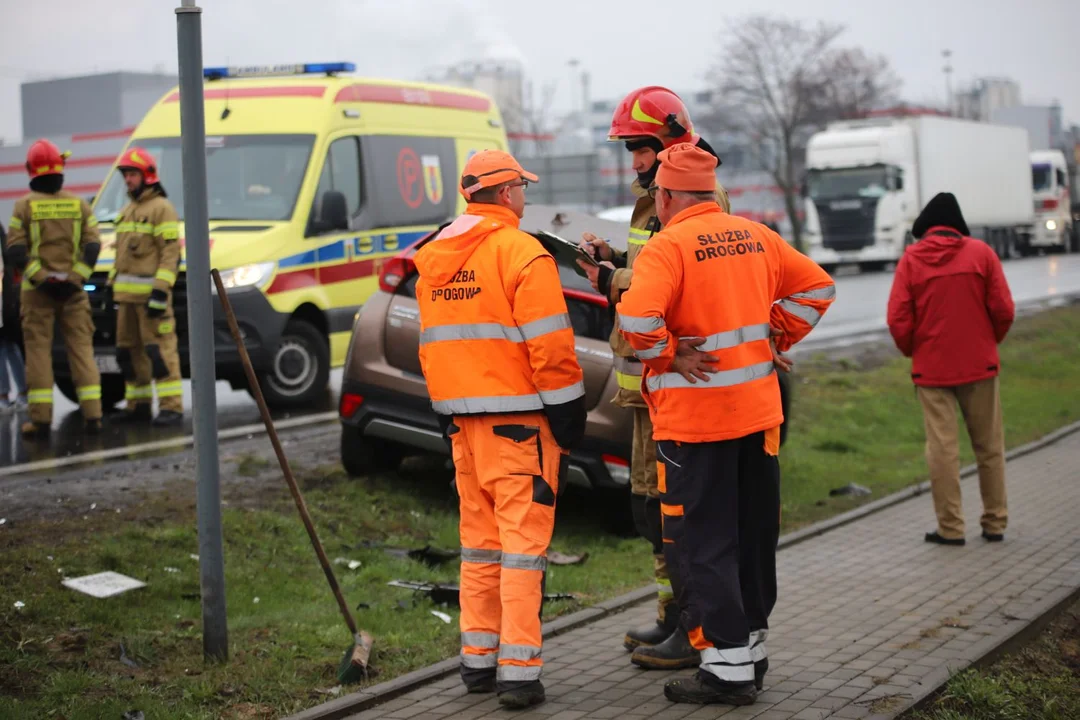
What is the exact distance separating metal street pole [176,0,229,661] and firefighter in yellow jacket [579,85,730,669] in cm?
152

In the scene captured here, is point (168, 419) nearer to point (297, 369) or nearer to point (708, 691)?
point (297, 369)

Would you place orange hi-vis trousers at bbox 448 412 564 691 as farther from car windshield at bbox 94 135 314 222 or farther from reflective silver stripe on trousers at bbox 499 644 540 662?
car windshield at bbox 94 135 314 222

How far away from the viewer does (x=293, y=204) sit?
1213 centimetres

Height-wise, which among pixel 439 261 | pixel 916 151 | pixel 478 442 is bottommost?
pixel 478 442

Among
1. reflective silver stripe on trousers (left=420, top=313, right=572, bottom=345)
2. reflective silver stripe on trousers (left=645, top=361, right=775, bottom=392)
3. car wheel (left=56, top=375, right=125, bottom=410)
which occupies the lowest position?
car wheel (left=56, top=375, right=125, bottom=410)

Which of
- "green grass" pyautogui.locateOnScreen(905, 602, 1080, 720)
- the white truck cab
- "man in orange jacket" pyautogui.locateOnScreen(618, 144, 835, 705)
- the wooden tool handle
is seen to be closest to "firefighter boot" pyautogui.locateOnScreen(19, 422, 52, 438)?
the wooden tool handle

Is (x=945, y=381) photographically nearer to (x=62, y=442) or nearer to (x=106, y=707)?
(x=106, y=707)

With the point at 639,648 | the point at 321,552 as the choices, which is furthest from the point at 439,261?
the point at 639,648

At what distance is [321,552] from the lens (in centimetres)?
570

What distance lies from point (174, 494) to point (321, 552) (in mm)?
2645

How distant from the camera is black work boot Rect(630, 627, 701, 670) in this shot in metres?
5.51

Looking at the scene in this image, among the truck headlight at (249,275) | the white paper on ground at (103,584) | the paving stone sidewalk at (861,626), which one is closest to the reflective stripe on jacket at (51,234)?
the truck headlight at (249,275)

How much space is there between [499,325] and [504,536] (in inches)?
30.5

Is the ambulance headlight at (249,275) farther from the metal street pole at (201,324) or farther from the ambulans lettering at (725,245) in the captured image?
the ambulans lettering at (725,245)
